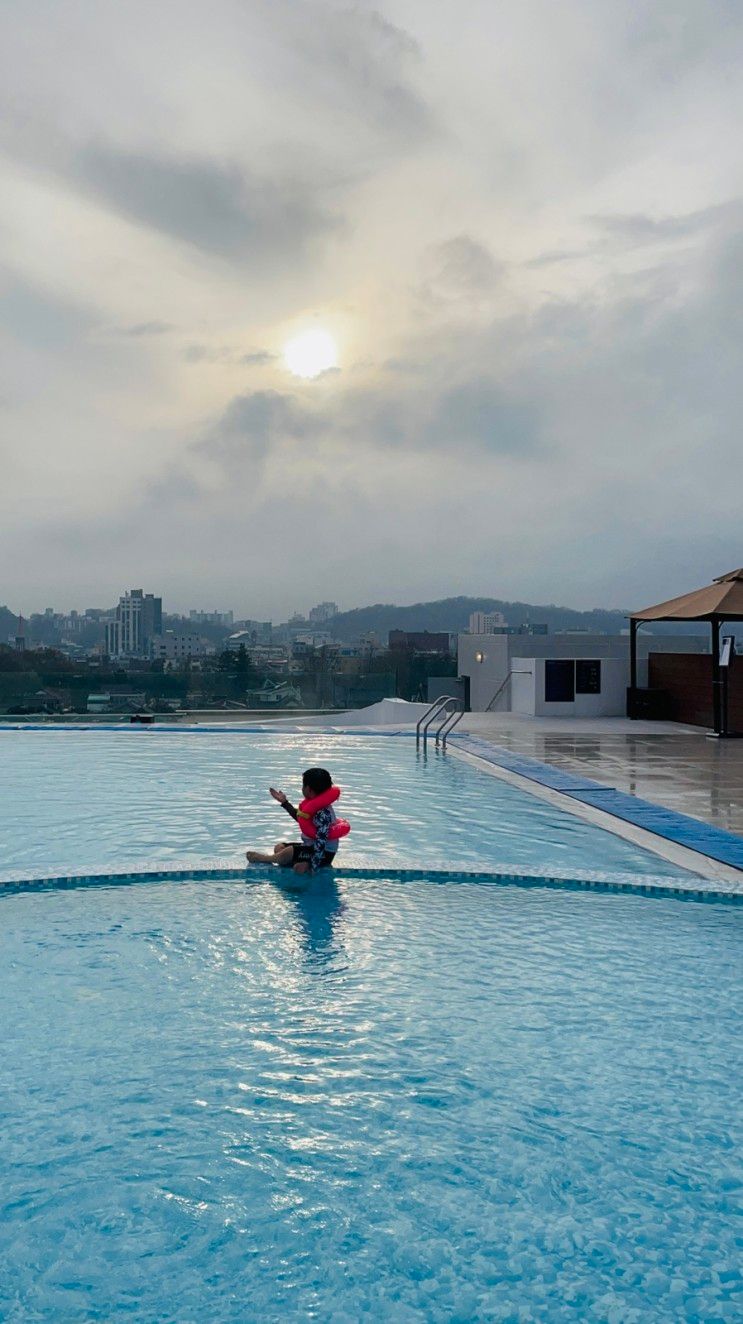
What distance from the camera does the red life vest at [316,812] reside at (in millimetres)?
7020

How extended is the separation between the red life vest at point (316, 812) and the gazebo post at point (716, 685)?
33.7 ft

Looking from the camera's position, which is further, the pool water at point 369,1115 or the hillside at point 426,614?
the hillside at point 426,614

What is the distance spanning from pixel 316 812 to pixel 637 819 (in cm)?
322

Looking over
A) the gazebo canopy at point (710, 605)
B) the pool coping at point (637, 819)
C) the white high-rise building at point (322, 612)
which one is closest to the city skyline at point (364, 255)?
the gazebo canopy at point (710, 605)

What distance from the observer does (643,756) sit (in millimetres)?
13398

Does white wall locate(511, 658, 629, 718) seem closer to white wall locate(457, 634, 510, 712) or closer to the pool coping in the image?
the pool coping

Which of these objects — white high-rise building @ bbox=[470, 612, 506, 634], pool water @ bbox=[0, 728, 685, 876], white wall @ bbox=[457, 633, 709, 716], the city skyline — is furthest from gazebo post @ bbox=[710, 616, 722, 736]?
white high-rise building @ bbox=[470, 612, 506, 634]

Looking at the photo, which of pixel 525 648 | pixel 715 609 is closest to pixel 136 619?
pixel 525 648

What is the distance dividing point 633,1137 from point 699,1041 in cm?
105

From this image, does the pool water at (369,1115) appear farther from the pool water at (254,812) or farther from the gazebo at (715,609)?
the gazebo at (715,609)

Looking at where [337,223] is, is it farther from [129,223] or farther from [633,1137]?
[633,1137]

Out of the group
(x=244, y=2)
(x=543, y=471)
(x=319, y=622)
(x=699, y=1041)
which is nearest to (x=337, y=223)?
(x=244, y=2)

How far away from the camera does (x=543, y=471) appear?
1462 inches

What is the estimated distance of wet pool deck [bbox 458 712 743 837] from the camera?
9.89 metres
